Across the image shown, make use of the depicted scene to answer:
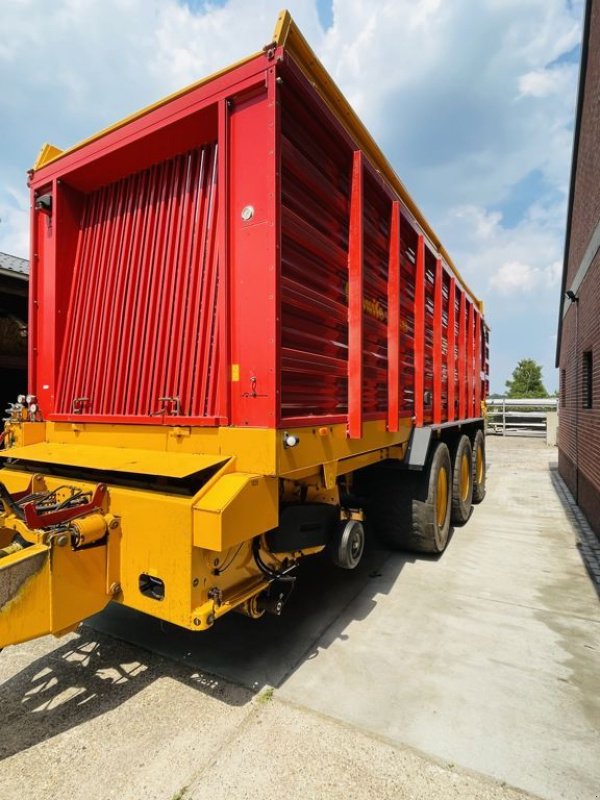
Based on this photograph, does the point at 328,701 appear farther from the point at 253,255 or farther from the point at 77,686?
the point at 253,255

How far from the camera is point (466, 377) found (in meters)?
6.88

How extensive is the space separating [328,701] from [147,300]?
8.93ft

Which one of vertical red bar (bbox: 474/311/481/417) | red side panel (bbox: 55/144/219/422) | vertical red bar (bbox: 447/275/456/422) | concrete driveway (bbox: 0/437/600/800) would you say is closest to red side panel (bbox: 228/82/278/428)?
red side panel (bbox: 55/144/219/422)

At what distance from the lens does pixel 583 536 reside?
5.79 meters

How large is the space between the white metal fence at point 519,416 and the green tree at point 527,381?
27.0m

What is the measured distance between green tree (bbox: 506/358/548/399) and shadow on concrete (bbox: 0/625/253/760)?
52115mm

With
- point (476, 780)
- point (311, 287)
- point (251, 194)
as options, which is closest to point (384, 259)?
point (311, 287)

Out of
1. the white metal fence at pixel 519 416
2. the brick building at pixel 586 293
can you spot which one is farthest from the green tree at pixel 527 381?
the brick building at pixel 586 293

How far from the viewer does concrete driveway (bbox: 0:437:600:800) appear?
6.33ft

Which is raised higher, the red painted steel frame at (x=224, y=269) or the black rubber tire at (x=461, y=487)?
the red painted steel frame at (x=224, y=269)

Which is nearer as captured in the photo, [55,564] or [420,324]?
[55,564]

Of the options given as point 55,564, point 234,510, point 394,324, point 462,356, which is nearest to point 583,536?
point 462,356

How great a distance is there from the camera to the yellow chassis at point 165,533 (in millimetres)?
2074

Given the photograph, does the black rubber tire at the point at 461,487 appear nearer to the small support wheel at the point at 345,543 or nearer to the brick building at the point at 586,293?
the brick building at the point at 586,293
